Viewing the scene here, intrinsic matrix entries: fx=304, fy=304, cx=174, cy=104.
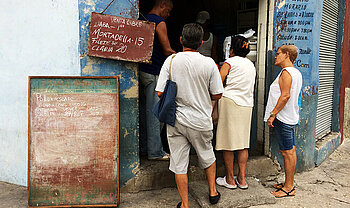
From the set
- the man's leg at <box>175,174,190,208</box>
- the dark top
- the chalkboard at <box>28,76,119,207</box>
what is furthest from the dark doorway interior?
the man's leg at <box>175,174,190,208</box>

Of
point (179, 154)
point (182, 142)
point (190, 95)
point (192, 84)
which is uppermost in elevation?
point (192, 84)

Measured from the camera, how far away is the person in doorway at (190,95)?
289cm

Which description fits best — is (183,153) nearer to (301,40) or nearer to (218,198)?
(218,198)

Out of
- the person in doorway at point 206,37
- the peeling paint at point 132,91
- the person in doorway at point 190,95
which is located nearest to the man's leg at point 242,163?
the person in doorway at point 190,95

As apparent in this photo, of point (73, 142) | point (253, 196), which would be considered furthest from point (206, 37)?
point (73, 142)

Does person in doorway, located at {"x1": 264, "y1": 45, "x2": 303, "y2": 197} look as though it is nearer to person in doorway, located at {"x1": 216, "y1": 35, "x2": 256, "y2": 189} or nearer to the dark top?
person in doorway, located at {"x1": 216, "y1": 35, "x2": 256, "y2": 189}

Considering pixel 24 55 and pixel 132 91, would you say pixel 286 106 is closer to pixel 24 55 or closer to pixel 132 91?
pixel 132 91

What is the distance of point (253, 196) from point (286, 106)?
1112mm

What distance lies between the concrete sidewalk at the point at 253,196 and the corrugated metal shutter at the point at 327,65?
1.52m

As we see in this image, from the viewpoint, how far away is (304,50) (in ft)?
14.1

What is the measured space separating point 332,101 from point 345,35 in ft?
4.51

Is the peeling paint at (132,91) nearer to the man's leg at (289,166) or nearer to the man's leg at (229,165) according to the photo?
the man's leg at (229,165)

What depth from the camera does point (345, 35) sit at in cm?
615

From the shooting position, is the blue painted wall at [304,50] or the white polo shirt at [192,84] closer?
the white polo shirt at [192,84]
